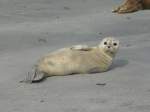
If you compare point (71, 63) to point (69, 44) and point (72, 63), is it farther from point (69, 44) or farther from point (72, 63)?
point (69, 44)

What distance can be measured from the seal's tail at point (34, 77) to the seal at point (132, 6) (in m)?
4.51

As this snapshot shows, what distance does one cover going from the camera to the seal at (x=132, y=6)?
1030 cm

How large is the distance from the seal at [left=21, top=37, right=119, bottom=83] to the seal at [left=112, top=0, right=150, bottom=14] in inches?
159

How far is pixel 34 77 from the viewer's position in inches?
229

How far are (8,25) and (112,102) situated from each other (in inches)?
181

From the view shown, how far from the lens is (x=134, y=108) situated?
4.64 metres

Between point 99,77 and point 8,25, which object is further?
point 8,25

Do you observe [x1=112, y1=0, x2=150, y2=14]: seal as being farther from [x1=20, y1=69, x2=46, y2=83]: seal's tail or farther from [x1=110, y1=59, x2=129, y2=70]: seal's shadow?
[x1=20, y1=69, x2=46, y2=83]: seal's tail

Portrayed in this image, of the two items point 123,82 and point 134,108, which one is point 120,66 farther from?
point 134,108

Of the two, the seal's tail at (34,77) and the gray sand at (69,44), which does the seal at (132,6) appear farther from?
the seal's tail at (34,77)

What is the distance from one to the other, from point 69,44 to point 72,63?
190cm

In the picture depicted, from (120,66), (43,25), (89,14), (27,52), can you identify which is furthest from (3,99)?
(89,14)

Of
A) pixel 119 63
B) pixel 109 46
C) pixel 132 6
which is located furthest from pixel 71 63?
pixel 132 6

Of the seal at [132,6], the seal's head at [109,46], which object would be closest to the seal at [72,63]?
the seal's head at [109,46]
